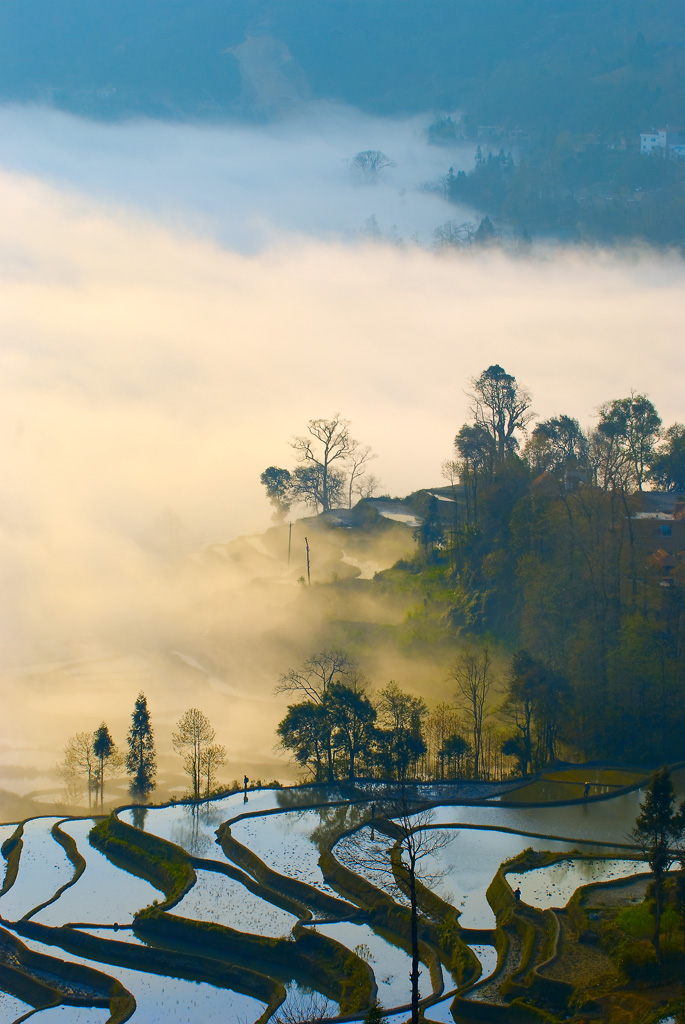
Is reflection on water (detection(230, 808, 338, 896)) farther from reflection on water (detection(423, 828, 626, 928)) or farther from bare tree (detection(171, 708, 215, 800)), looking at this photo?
bare tree (detection(171, 708, 215, 800))

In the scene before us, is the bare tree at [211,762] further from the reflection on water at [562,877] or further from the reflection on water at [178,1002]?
the reflection on water at [562,877]

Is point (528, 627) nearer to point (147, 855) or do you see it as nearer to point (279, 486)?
point (147, 855)

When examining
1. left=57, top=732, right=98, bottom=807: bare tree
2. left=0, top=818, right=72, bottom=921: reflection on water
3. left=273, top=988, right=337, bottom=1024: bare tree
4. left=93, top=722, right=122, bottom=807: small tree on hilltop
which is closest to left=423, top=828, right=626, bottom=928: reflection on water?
left=273, top=988, right=337, bottom=1024: bare tree

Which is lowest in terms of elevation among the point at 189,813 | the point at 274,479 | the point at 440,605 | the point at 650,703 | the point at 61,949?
the point at 61,949

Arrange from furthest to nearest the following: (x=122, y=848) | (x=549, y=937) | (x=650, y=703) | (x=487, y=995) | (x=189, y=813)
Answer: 1. (x=650, y=703)
2. (x=189, y=813)
3. (x=122, y=848)
4. (x=549, y=937)
5. (x=487, y=995)

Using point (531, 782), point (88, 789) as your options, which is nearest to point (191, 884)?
point (531, 782)

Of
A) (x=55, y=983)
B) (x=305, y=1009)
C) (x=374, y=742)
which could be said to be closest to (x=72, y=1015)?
(x=55, y=983)

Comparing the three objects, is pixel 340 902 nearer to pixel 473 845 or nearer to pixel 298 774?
pixel 473 845
